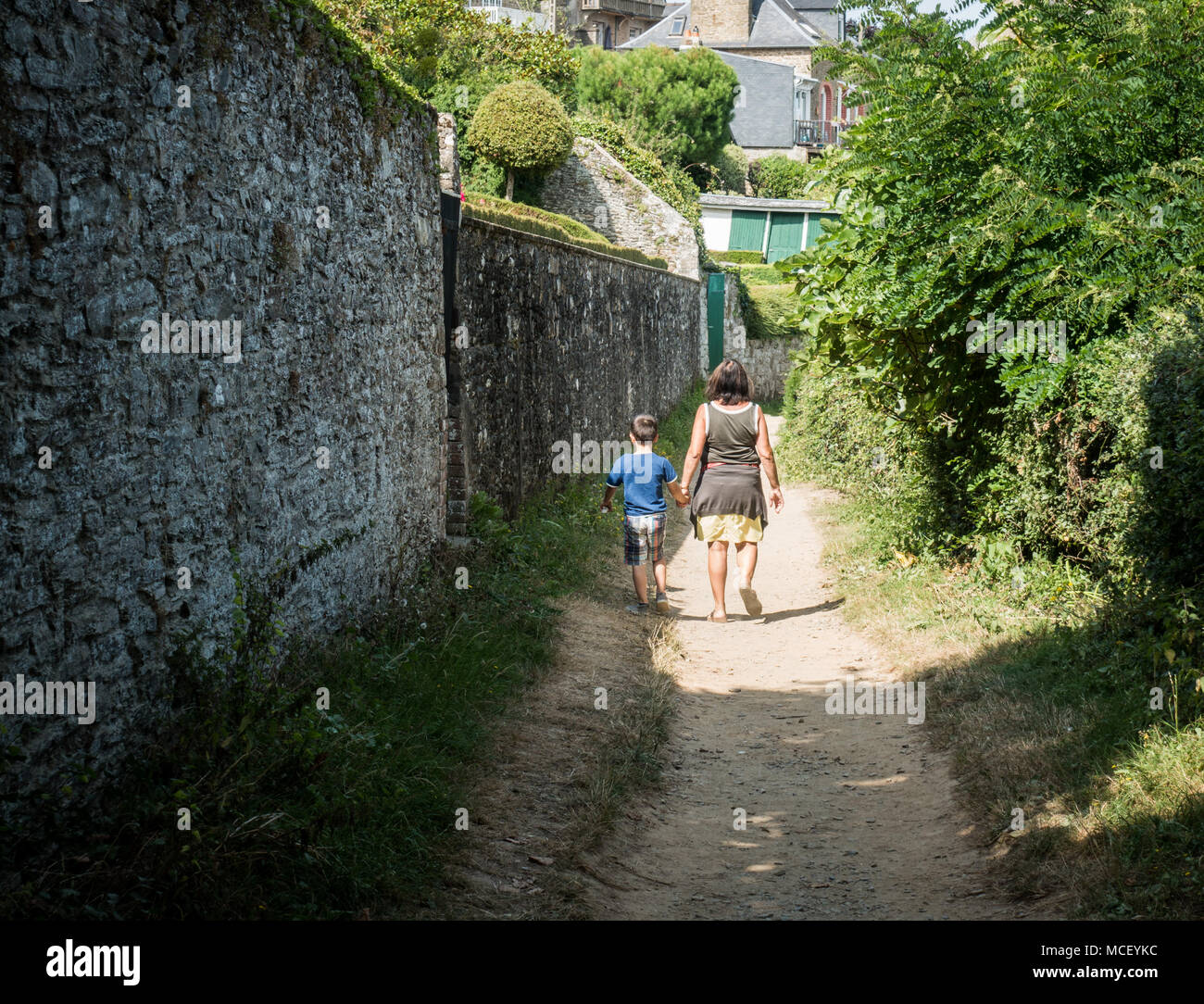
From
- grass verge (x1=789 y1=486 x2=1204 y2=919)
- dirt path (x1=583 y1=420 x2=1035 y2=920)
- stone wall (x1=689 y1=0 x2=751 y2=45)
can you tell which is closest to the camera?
grass verge (x1=789 y1=486 x2=1204 y2=919)

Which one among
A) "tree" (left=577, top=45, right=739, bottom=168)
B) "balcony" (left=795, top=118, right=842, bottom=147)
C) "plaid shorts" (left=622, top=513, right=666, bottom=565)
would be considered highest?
"balcony" (left=795, top=118, right=842, bottom=147)

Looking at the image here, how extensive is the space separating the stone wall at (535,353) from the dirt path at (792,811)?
2382 millimetres

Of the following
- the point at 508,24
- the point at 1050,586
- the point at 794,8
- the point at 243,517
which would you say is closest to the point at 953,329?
the point at 1050,586

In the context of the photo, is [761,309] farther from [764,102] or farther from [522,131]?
[764,102]

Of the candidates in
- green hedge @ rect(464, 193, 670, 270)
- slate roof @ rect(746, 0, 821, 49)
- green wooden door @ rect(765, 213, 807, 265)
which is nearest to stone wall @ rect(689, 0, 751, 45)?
slate roof @ rect(746, 0, 821, 49)

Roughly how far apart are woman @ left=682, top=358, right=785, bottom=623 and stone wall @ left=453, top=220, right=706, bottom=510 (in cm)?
170

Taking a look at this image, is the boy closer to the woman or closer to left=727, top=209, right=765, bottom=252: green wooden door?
the woman

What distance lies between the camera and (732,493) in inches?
336

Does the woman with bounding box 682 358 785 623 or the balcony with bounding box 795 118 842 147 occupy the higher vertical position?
the balcony with bounding box 795 118 842 147

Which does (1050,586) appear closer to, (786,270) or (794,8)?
(786,270)

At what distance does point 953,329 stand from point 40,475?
600 cm

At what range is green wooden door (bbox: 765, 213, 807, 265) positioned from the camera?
4603cm

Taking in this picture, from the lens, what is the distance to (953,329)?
7.57m

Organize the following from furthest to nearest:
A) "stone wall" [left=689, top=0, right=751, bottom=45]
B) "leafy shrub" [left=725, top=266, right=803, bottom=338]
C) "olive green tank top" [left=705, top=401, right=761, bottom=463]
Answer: "stone wall" [left=689, top=0, right=751, bottom=45]
"leafy shrub" [left=725, top=266, right=803, bottom=338]
"olive green tank top" [left=705, top=401, right=761, bottom=463]
